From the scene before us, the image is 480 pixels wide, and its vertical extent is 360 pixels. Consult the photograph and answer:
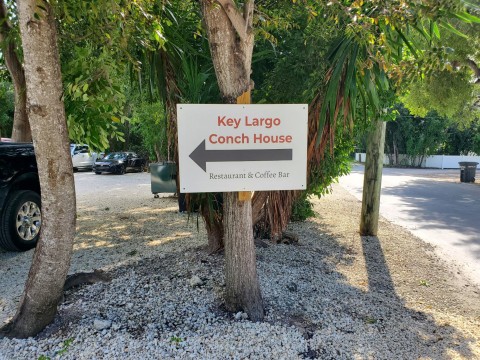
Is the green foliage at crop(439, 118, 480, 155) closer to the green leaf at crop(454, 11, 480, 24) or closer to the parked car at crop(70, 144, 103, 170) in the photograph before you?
the parked car at crop(70, 144, 103, 170)

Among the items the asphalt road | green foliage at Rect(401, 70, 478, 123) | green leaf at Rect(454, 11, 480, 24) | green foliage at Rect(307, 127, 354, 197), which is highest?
green foliage at Rect(401, 70, 478, 123)

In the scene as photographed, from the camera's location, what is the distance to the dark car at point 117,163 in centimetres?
2211

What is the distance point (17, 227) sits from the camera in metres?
5.41

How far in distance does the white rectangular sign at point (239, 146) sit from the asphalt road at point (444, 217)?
12.1 feet

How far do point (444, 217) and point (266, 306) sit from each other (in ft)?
25.5

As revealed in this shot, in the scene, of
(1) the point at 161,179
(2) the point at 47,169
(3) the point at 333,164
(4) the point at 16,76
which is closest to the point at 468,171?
(1) the point at 161,179

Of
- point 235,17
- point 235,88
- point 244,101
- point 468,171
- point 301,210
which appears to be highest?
point 235,17

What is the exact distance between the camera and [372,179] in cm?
706

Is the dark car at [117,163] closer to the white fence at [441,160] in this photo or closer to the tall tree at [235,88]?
the tall tree at [235,88]

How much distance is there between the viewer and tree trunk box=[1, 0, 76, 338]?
2.84 m

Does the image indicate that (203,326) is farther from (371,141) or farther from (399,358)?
(371,141)

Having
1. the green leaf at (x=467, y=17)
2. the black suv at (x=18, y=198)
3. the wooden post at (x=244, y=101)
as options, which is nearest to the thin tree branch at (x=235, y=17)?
the wooden post at (x=244, y=101)

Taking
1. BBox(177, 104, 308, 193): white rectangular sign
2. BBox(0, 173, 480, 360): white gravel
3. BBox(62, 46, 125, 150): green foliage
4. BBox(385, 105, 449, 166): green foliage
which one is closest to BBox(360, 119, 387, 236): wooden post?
BBox(0, 173, 480, 360): white gravel

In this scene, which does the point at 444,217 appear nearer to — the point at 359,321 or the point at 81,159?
the point at 359,321
